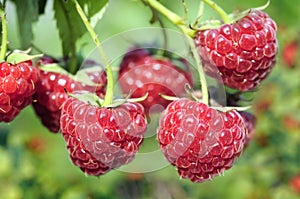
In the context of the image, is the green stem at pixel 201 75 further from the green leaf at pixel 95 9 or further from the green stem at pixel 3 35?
the green stem at pixel 3 35

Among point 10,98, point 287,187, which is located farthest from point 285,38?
point 10,98

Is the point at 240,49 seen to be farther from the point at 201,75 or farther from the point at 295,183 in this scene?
the point at 295,183

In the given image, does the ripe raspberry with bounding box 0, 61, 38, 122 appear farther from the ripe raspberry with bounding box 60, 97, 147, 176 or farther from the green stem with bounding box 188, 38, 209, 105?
the green stem with bounding box 188, 38, 209, 105

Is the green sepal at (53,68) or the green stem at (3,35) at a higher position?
the green stem at (3,35)

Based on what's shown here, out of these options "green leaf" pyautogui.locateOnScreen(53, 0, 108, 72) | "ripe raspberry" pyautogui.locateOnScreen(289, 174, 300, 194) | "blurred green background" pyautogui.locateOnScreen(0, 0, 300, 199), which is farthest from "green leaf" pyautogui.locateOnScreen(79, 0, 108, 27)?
"ripe raspberry" pyautogui.locateOnScreen(289, 174, 300, 194)

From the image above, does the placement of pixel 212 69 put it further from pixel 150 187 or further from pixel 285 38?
pixel 285 38


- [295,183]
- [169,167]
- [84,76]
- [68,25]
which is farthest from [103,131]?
[295,183]

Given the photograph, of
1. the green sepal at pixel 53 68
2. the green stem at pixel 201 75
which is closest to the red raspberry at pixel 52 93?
the green sepal at pixel 53 68
